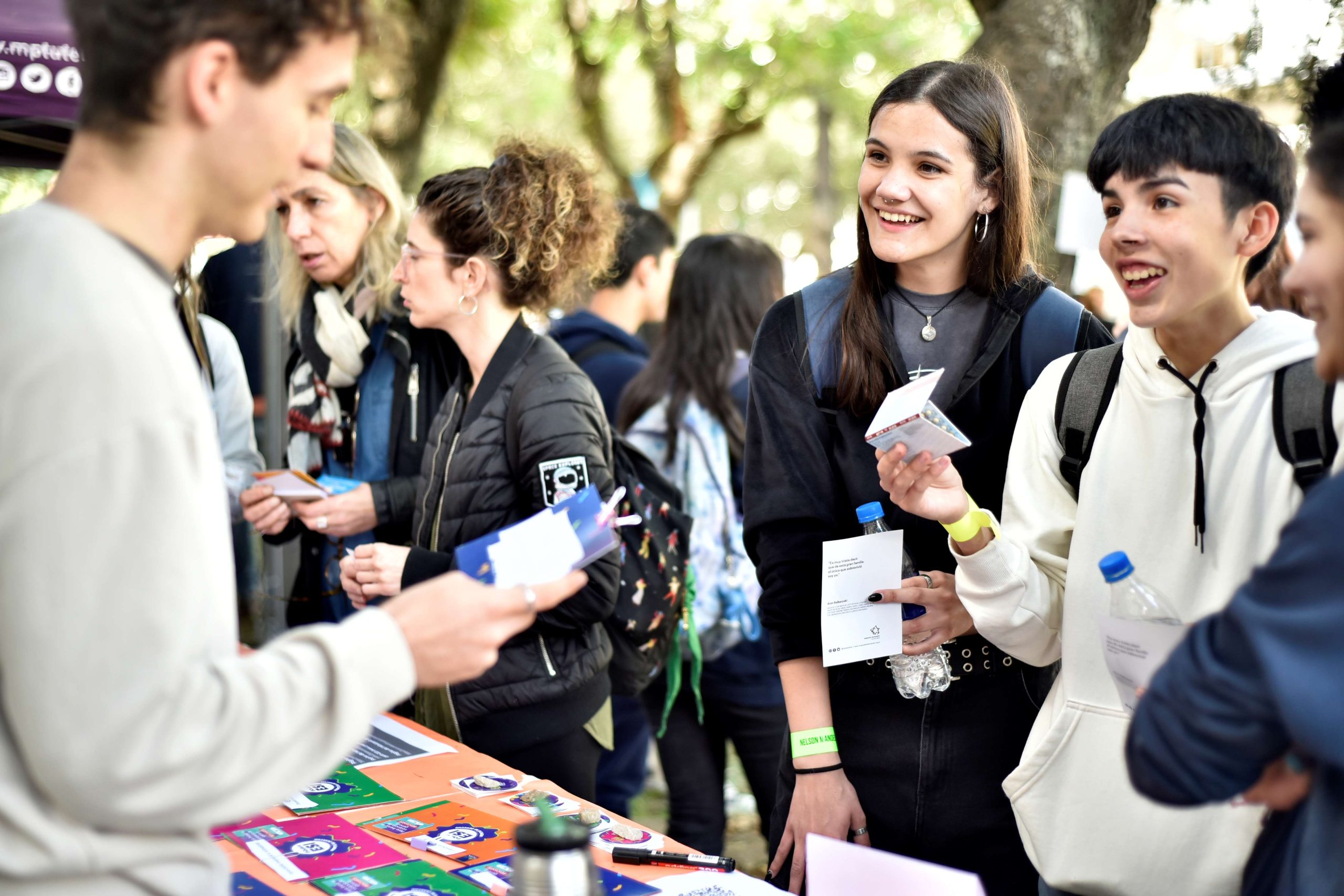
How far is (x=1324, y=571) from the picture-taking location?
113 cm

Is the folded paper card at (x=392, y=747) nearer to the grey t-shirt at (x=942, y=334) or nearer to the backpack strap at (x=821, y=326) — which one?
the backpack strap at (x=821, y=326)

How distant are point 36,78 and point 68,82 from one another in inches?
3.5

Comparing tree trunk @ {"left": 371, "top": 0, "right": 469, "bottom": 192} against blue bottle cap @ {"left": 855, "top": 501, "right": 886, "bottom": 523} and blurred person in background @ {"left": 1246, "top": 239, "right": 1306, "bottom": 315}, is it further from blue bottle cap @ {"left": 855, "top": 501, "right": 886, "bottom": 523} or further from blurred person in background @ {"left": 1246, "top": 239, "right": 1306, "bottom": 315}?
blue bottle cap @ {"left": 855, "top": 501, "right": 886, "bottom": 523}

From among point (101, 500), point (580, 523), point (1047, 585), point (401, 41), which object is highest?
point (401, 41)

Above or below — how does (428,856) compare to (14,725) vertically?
below

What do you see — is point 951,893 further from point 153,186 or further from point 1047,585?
point 153,186

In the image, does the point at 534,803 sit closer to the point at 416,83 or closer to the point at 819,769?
the point at 819,769

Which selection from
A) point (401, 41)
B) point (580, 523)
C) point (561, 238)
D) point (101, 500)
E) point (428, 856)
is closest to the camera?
point (101, 500)

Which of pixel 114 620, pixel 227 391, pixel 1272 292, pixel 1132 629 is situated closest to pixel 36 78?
pixel 227 391

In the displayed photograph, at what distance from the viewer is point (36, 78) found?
354 cm

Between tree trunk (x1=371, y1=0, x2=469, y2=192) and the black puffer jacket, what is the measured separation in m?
7.18

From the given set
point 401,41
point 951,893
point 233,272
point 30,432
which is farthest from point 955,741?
point 401,41

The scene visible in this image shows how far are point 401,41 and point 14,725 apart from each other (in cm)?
926

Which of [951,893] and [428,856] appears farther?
[428,856]
